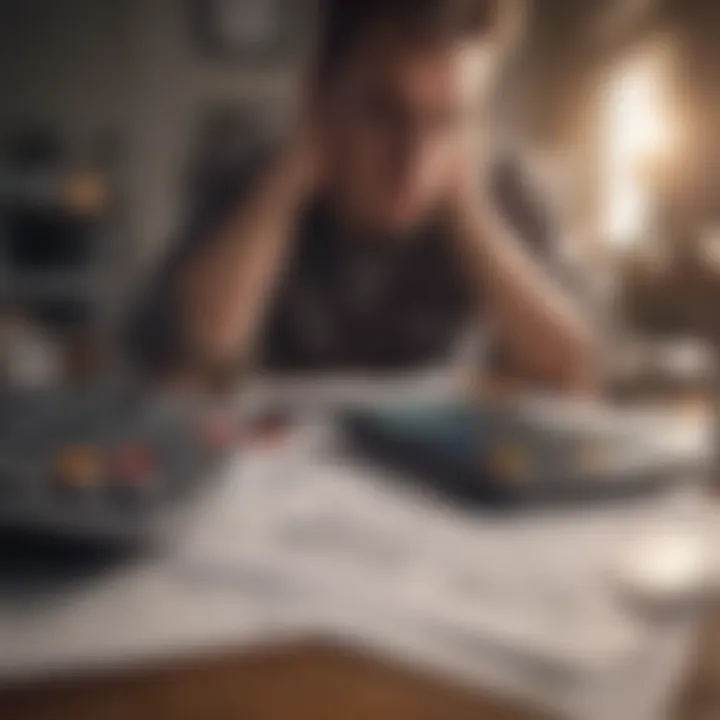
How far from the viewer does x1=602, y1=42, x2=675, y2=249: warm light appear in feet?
2.77

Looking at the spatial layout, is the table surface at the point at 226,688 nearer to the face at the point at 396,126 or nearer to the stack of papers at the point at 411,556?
the stack of papers at the point at 411,556

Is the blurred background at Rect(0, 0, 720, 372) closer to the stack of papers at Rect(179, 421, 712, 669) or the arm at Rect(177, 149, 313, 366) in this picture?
the arm at Rect(177, 149, 313, 366)

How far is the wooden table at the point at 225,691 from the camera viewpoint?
852mm

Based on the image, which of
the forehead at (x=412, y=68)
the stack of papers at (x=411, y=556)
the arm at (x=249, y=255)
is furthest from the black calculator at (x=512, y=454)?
the forehead at (x=412, y=68)

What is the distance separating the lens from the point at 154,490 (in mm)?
875

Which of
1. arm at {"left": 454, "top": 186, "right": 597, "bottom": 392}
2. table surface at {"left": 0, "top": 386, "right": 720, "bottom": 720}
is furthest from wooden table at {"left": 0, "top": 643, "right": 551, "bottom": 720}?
arm at {"left": 454, "top": 186, "right": 597, "bottom": 392}

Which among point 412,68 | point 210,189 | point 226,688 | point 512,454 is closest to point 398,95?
point 412,68

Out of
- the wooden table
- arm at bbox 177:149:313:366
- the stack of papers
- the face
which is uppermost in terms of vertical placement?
the face

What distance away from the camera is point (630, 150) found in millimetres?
848

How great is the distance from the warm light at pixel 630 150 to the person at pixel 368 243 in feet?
0.25

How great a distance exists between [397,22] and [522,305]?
9.0 inches

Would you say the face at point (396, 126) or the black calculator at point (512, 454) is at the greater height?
the face at point (396, 126)

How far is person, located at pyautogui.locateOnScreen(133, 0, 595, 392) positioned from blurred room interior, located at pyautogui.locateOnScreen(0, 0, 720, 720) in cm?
2

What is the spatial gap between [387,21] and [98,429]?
1.23 ft
